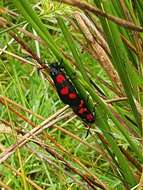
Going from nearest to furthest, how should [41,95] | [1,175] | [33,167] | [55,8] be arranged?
1. [55,8]
2. [1,175]
3. [33,167]
4. [41,95]

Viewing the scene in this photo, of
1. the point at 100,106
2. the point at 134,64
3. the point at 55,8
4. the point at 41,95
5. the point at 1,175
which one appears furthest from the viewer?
the point at 41,95

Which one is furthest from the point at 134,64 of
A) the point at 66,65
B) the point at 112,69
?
the point at 66,65

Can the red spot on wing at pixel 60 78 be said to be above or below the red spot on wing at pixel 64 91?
above

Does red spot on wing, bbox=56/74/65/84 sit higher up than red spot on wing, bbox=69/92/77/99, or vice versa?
red spot on wing, bbox=56/74/65/84

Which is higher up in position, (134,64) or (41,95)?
(134,64)

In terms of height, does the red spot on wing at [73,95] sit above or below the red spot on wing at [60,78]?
below

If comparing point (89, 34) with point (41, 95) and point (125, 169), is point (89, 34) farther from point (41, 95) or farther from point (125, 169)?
point (41, 95)

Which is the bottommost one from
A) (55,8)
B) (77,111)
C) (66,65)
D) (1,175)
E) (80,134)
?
(80,134)

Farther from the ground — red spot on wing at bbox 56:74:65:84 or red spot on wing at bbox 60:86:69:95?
red spot on wing at bbox 56:74:65:84
